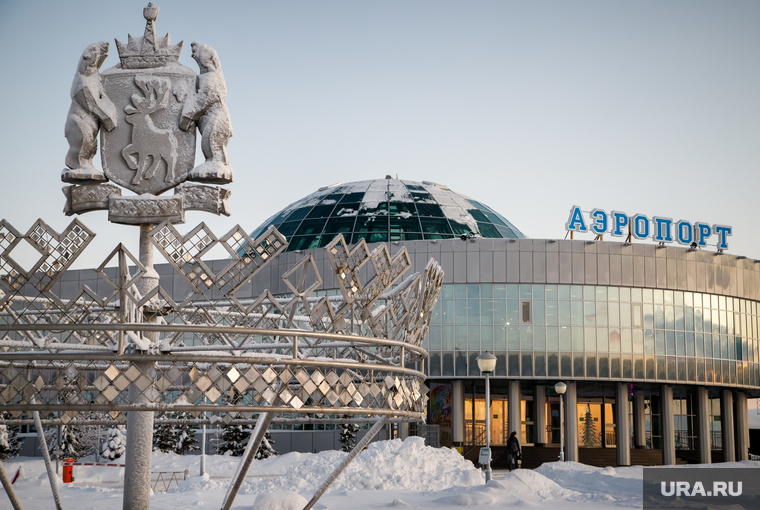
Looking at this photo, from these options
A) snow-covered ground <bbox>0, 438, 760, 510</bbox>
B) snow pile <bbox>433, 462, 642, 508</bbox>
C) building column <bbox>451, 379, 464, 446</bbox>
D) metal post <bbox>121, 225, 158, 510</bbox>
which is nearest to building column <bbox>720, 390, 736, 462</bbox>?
building column <bbox>451, 379, 464, 446</bbox>

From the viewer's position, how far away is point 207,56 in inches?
422

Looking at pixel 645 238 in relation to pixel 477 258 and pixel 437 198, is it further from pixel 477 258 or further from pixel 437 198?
pixel 437 198

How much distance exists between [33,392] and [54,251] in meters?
1.55

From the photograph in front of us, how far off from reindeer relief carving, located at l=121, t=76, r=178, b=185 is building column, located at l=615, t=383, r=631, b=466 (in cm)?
4491

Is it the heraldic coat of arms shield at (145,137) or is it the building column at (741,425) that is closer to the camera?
the heraldic coat of arms shield at (145,137)

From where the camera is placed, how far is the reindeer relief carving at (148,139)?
1038 centimetres

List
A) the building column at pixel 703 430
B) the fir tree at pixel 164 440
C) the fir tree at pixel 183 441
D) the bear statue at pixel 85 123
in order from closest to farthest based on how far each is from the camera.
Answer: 1. the bear statue at pixel 85 123
2. the fir tree at pixel 164 440
3. the fir tree at pixel 183 441
4. the building column at pixel 703 430

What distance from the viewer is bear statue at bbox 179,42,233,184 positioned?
1037cm

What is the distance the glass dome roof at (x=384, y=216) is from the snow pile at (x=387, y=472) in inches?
822

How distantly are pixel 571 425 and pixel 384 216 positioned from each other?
58.0 ft

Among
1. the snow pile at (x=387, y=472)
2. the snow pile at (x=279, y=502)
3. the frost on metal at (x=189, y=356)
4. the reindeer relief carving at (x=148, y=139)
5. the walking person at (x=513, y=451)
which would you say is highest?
the reindeer relief carving at (x=148, y=139)

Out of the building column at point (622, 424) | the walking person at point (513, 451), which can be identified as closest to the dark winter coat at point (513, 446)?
the walking person at point (513, 451)

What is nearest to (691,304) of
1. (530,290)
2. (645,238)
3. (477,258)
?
(645,238)

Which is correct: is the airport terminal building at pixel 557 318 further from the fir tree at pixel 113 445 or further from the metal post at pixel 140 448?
the metal post at pixel 140 448
